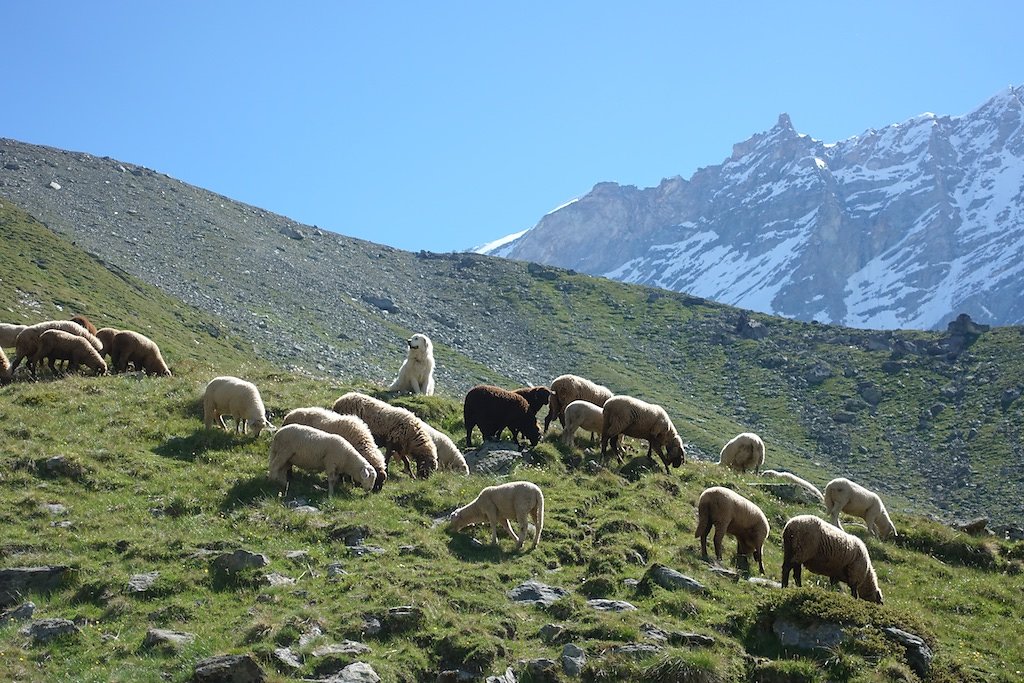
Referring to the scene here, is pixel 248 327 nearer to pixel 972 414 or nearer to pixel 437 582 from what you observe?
pixel 972 414

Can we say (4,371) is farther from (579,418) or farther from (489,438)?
(579,418)

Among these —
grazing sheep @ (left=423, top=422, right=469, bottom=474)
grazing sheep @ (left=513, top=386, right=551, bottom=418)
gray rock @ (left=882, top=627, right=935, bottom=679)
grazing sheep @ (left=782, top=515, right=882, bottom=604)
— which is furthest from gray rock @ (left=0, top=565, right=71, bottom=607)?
grazing sheep @ (left=513, top=386, right=551, bottom=418)

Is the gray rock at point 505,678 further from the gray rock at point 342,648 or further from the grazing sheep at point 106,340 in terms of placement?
the grazing sheep at point 106,340

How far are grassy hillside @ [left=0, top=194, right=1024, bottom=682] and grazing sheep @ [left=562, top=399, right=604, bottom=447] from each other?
0.79m

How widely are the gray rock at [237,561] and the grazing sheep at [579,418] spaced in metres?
12.0

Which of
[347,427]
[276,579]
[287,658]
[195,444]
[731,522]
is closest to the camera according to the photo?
[287,658]

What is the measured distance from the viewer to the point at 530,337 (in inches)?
5615

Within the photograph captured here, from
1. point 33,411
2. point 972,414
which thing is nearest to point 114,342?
point 33,411

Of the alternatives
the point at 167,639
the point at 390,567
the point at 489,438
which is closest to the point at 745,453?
the point at 489,438

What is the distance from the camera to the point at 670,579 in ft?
57.3

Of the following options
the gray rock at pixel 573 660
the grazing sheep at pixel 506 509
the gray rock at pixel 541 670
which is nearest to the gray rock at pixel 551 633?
the gray rock at pixel 573 660

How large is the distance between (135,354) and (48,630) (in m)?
17.2


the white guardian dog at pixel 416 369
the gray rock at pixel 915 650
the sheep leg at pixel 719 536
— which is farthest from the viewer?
the white guardian dog at pixel 416 369

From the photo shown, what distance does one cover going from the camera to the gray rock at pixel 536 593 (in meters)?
16.5
